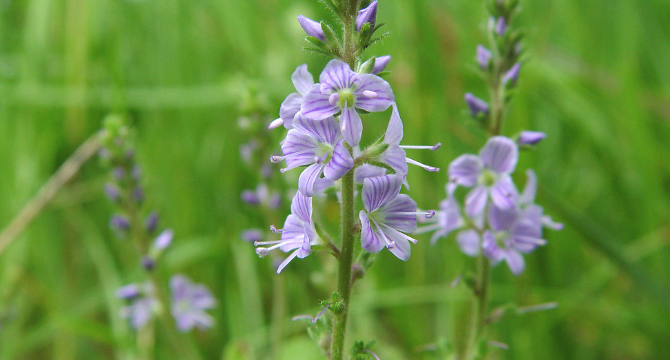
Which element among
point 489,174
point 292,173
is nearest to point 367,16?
point 489,174

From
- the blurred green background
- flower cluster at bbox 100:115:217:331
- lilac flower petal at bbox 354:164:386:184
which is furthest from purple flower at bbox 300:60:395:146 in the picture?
flower cluster at bbox 100:115:217:331

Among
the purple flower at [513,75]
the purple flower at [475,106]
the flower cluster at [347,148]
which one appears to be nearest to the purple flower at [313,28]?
the flower cluster at [347,148]

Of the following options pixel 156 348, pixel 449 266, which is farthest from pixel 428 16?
pixel 156 348

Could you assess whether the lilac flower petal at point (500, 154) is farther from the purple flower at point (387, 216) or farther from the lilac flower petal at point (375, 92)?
the lilac flower petal at point (375, 92)

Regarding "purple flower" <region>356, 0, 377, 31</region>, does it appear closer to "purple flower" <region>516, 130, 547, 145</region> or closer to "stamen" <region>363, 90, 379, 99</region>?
"stamen" <region>363, 90, 379, 99</region>

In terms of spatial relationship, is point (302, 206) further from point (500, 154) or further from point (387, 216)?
point (500, 154)

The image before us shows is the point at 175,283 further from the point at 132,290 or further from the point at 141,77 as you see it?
the point at 141,77
